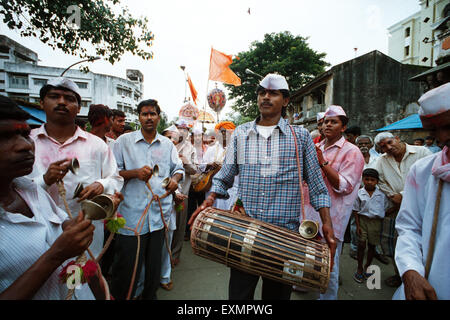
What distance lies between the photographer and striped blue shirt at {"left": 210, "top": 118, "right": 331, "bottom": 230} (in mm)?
1847

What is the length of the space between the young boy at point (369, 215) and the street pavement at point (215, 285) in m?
0.22

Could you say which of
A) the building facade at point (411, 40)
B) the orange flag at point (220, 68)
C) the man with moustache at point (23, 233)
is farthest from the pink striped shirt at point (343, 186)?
the building facade at point (411, 40)

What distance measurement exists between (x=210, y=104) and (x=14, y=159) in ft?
31.7

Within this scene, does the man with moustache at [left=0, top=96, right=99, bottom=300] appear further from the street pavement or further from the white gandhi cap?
the street pavement

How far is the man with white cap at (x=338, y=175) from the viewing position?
2512 mm

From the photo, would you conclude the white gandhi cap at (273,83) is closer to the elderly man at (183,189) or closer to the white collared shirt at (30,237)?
the white collared shirt at (30,237)

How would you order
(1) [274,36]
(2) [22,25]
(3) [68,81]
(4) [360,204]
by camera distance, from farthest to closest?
(1) [274,36] → (2) [22,25] → (4) [360,204] → (3) [68,81]

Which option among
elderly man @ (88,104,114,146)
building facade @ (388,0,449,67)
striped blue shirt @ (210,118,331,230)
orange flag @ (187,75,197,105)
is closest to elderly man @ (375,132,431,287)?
striped blue shirt @ (210,118,331,230)

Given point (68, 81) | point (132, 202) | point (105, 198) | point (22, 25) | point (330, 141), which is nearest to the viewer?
point (105, 198)

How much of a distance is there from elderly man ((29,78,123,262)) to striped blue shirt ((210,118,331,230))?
44.2 inches

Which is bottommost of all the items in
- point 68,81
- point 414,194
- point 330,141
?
point 414,194

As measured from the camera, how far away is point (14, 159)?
1.03 metres
